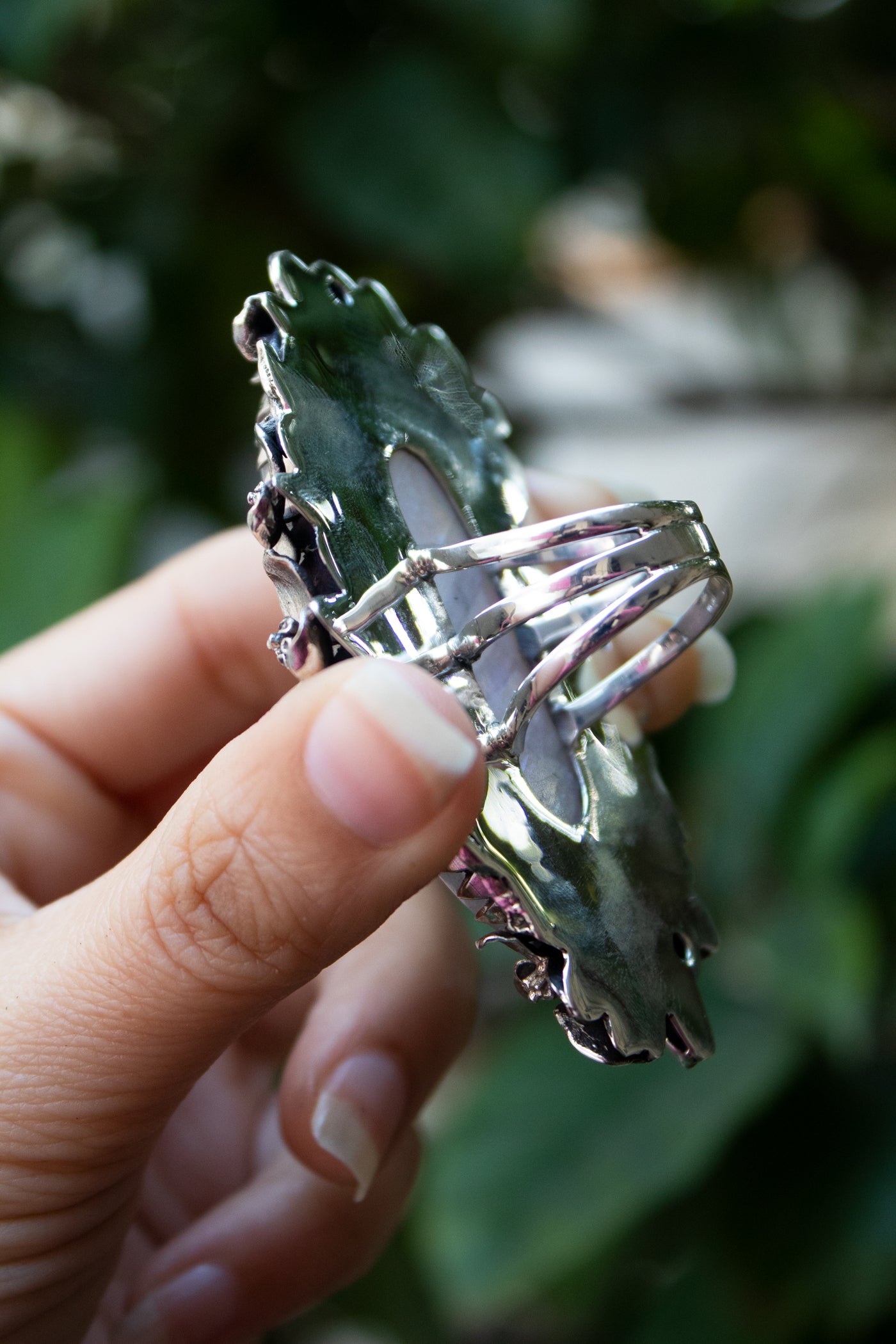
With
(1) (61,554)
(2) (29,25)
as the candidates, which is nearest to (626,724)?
(1) (61,554)

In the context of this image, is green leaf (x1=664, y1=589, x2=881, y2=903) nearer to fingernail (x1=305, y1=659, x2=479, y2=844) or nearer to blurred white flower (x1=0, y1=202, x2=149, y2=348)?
fingernail (x1=305, y1=659, x2=479, y2=844)

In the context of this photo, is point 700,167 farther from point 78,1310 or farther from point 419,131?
point 78,1310

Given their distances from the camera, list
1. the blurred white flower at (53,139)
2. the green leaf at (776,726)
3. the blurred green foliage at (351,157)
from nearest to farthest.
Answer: the green leaf at (776,726) < the blurred green foliage at (351,157) < the blurred white flower at (53,139)

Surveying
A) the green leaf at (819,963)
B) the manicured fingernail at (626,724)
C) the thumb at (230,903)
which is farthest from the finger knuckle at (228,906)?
the green leaf at (819,963)

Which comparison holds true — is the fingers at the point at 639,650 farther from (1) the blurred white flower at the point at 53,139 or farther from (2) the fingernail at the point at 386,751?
(1) the blurred white flower at the point at 53,139

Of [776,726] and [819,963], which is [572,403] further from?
[819,963]

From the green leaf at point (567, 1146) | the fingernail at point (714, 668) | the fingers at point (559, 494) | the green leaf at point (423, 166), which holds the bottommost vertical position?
the green leaf at point (567, 1146)

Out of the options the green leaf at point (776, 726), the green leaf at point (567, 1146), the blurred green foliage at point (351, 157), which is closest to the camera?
the green leaf at point (567, 1146)

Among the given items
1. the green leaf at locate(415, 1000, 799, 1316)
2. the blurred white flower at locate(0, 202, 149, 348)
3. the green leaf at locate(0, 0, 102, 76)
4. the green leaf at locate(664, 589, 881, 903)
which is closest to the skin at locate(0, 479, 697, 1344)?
the green leaf at locate(415, 1000, 799, 1316)
